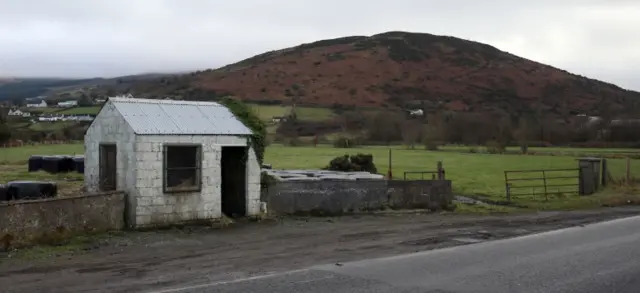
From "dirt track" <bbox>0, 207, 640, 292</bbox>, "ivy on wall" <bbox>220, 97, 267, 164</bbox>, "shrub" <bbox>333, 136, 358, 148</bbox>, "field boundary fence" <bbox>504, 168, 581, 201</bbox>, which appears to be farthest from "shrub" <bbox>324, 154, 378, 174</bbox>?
"shrub" <bbox>333, 136, 358, 148</bbox>

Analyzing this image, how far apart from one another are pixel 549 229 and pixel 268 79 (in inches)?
5614

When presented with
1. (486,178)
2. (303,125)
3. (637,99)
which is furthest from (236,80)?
(486,178)

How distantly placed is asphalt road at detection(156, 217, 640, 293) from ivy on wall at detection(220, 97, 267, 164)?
24.7 ft

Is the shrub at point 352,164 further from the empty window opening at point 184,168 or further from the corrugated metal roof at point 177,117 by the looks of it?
the empty window opening at point 184,168

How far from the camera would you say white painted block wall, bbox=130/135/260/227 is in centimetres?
1684

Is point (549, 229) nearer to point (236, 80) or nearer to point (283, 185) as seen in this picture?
point (283, 185)

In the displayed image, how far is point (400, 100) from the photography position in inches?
5994

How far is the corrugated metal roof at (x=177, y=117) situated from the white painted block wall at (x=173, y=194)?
0.20m

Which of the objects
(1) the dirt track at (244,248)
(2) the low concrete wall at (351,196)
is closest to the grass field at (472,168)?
(2) the low concrete wall at (351,196)

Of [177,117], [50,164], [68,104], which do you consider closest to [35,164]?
[50,164]

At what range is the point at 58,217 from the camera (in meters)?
14.9

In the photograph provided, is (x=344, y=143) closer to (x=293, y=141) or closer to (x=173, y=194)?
(x=293, y=141)

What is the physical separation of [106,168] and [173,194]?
2013 mm

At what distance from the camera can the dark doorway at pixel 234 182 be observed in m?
19.6
